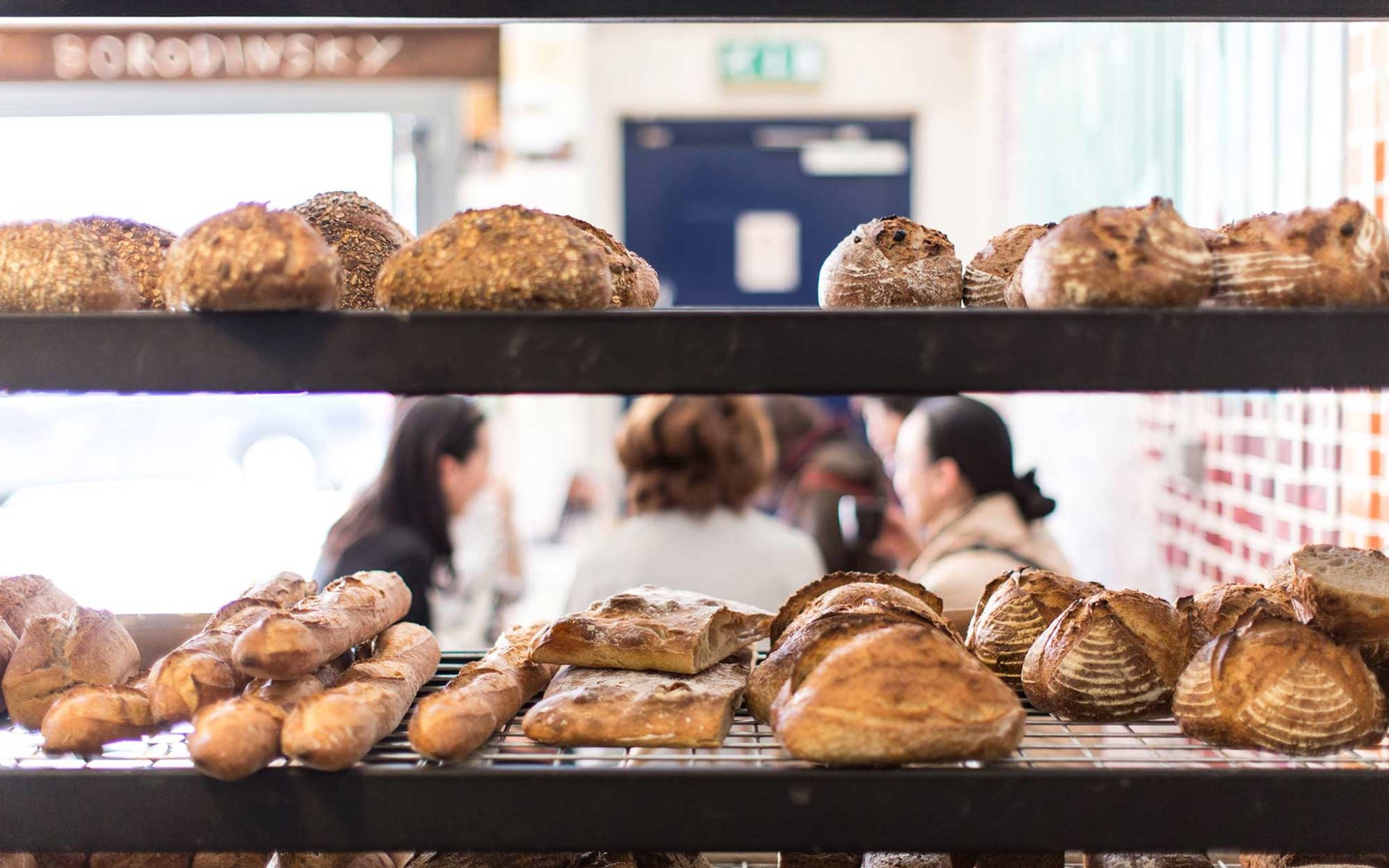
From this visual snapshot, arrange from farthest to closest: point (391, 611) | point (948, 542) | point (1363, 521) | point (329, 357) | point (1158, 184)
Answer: point (1158, 184) < point (948, 542) < point (1363, 521) < point (391, 611) < point (329, 357)

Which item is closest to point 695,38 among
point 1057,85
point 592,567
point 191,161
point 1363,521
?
point 1057,85

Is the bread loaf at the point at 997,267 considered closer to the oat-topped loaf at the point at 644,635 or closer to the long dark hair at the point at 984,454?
the oat-topped loaf at the point at 644,635

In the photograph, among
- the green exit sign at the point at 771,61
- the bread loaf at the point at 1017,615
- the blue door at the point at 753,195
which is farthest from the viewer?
the blue door at the point at 753,195

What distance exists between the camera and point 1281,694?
1068 mm

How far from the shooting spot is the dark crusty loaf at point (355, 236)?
1228 mm

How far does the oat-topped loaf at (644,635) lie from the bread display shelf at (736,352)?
1.17 feet

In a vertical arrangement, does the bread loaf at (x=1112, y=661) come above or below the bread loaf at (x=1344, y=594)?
below

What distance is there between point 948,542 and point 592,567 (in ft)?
2.77

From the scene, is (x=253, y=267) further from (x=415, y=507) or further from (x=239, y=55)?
(x=239, y=55)

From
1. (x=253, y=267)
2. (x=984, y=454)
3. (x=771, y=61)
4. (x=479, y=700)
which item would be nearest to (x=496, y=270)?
(x=253, y=267)

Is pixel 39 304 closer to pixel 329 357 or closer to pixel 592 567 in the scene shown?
pixel 329 357

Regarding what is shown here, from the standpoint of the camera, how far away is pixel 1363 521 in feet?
7.35

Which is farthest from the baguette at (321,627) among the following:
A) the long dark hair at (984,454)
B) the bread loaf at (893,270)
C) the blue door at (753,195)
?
the blue door at (753,195)

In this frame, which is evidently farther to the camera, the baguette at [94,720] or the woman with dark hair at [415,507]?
the woman with dark hair at [415,507]
